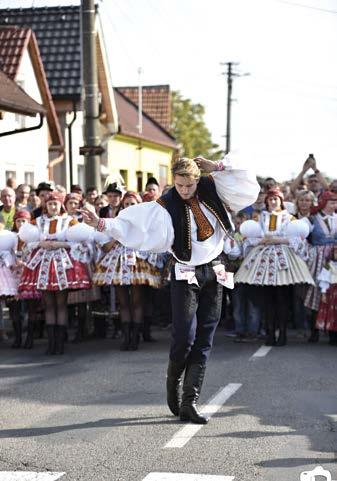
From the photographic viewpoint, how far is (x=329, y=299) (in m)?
12.8

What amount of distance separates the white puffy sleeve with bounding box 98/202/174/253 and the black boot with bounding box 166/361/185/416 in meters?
0.94

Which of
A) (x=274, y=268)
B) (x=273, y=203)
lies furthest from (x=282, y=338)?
(x=273, y=203)

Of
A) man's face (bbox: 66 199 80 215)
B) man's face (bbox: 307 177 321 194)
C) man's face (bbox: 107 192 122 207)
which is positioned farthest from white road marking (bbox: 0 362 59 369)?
man's face (bbox: 307 177 321 194)

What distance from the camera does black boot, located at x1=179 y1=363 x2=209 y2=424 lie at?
26.6ft

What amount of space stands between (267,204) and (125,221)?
4580mm

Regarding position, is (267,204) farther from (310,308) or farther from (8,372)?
(8,372)

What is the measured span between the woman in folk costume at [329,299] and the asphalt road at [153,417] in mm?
517

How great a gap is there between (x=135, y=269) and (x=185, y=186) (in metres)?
4.41

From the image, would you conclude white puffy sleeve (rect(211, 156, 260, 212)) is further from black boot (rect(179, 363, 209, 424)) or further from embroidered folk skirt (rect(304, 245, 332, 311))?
embroidered folk skirt (rect(304, 245, 332, 311))

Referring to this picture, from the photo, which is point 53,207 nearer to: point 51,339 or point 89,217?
point 51,339

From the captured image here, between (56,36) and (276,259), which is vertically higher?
(56,36)

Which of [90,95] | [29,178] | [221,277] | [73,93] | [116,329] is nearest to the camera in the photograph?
[221,277]

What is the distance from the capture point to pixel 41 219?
12336 mm

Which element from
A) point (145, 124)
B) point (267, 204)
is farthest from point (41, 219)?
point (145, 124)
